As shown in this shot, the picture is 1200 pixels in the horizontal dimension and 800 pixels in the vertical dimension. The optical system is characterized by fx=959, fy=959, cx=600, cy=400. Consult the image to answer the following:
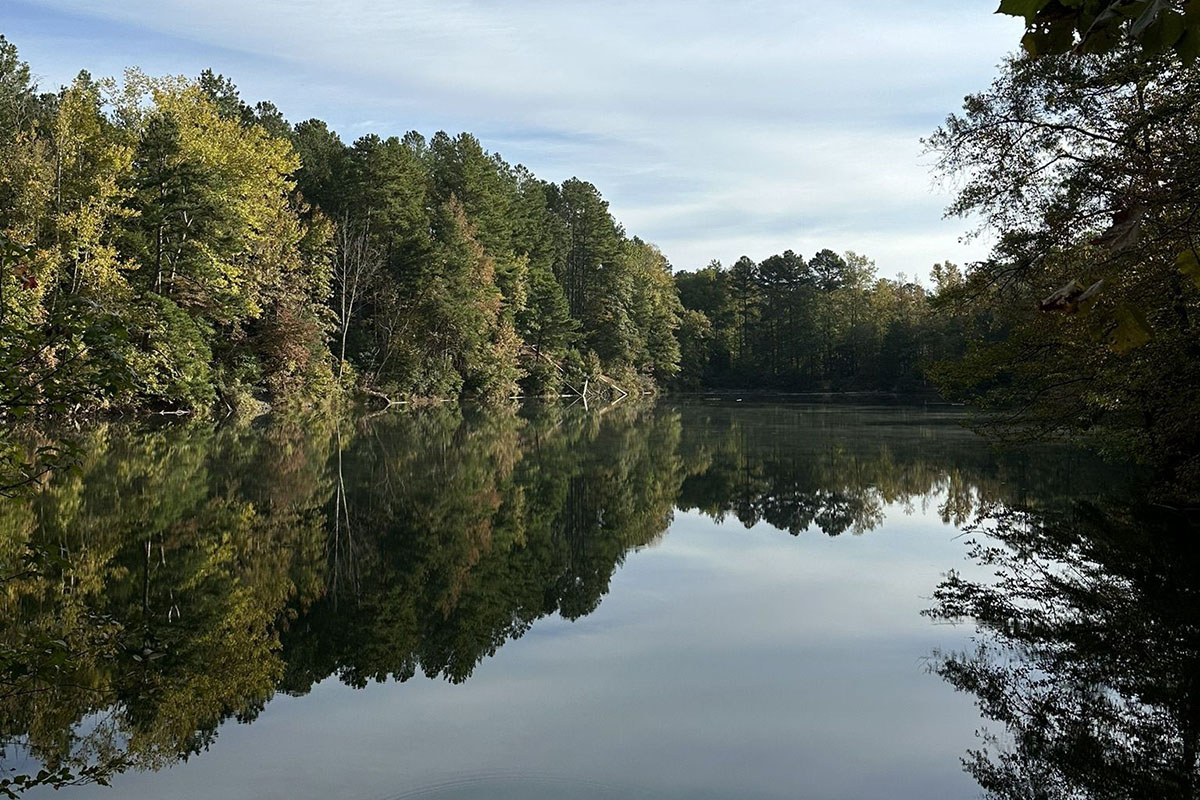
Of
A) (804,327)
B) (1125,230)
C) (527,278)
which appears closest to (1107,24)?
(1125,230)

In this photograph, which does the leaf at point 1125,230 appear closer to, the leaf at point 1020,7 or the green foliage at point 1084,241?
the leaf at point 1020,7

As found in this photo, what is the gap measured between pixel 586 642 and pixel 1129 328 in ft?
21.6

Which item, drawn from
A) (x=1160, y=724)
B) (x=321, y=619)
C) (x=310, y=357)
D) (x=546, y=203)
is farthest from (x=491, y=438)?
(x=546, y=203)

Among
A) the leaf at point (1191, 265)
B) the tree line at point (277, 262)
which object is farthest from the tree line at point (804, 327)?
the leaf at point (1191, 265)

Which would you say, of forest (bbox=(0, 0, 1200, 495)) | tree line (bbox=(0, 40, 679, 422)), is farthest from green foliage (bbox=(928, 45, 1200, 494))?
tree line (bbox=(0, 40, 679, 422))

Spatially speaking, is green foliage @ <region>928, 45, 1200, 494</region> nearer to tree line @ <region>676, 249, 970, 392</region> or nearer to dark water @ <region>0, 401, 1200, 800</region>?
dark water @ <region>0, 401, 1200, 800</region>

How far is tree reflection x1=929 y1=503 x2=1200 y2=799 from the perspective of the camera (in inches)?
209

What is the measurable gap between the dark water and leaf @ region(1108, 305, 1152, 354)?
384cm

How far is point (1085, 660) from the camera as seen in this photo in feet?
23.6

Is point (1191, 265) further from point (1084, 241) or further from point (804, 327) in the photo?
point (804, 327)

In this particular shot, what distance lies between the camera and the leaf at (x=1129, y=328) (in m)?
1.76

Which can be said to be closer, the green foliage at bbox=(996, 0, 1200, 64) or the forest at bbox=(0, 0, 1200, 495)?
the green foliage at bbox=(996, 0, 1200, 64)

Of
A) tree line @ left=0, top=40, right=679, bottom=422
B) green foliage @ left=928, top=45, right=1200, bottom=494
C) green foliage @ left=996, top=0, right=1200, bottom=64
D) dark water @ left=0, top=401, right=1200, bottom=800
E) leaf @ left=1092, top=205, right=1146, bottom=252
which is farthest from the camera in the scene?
tree line @ left=0, top=40, right=679, bottom=422

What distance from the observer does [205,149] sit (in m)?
32.0
